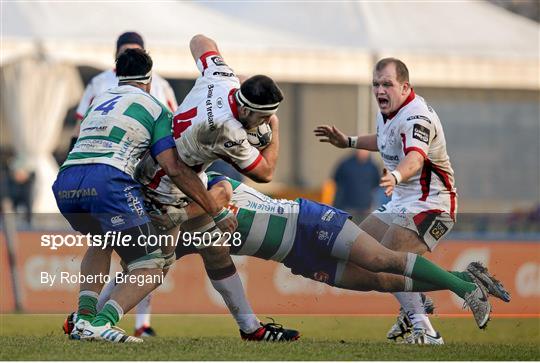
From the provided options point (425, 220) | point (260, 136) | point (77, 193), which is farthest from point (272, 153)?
point (425, 220)

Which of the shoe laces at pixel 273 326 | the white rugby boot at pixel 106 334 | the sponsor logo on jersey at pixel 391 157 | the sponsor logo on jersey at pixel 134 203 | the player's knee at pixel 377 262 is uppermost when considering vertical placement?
the sponsor logo on jersey at pixel 391 157

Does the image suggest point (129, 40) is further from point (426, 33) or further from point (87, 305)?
point (426, 33)

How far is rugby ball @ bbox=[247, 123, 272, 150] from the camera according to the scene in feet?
29.3

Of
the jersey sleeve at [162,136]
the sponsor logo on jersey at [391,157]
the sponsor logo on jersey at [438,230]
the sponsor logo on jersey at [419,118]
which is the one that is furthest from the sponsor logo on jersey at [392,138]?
the jersey sleeve at [162,136]

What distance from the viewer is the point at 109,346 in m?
8.48

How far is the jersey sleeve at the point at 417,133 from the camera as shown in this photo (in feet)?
30.8

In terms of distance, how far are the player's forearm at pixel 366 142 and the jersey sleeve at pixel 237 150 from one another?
72.6 inches

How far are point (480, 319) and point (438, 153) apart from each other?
4.09 feet

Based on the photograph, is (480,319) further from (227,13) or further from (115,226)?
(227,13)

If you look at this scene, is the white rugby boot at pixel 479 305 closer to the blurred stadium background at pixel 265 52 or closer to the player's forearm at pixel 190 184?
the player's forearm at pixel 190 184

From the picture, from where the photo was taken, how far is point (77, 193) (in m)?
8.94

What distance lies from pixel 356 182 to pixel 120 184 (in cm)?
1082

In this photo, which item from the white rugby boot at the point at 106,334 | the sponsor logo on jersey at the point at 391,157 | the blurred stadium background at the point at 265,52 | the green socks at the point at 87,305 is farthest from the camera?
the blurred stadium background at the point at 265,52

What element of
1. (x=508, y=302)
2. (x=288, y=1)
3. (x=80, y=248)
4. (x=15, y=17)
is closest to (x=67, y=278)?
(x=80, y=248)
